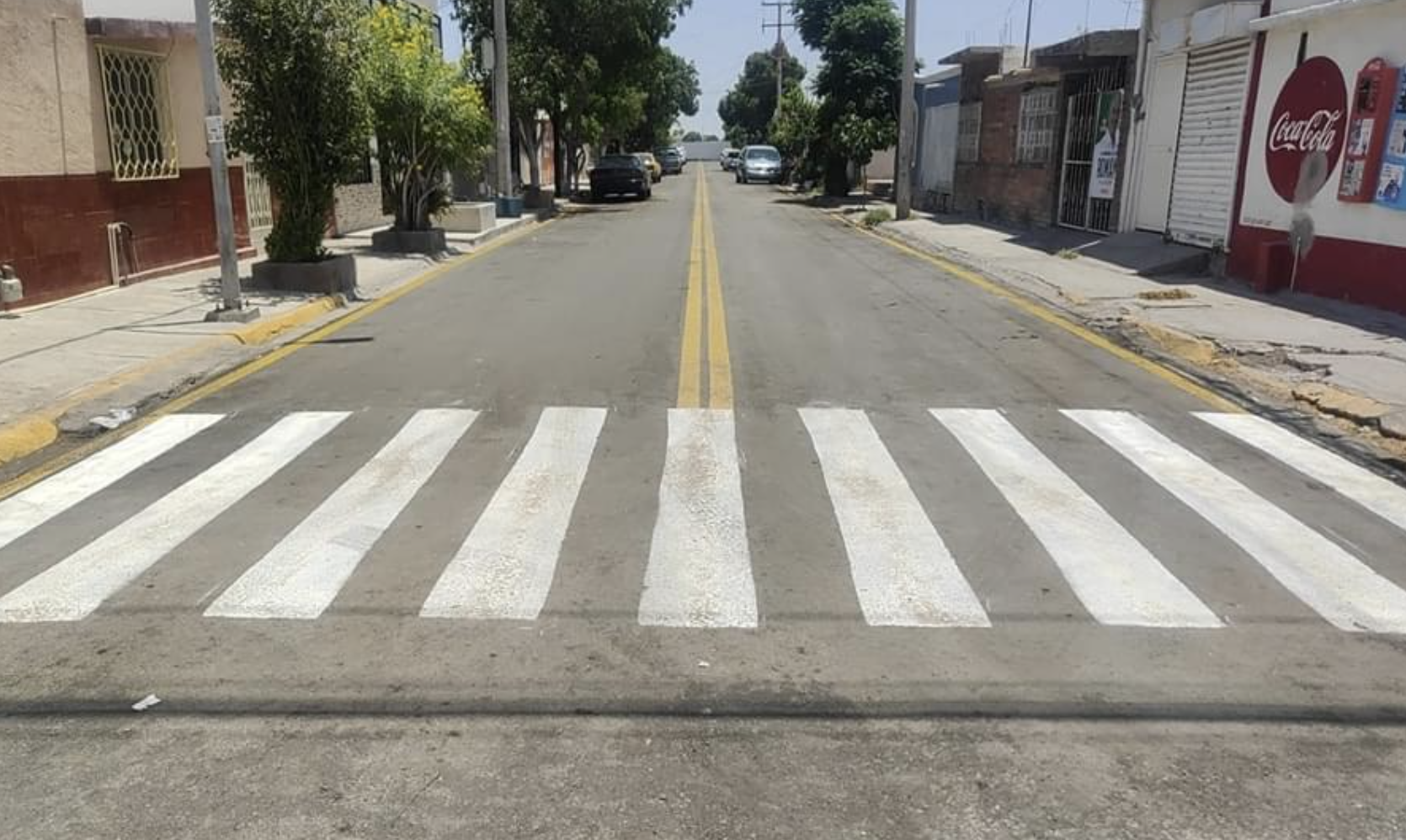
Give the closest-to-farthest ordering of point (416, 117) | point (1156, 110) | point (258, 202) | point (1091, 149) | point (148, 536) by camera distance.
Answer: point (148, 536) < point (416, 117) < point (1156, 110) < point (258, 202) < point (1091, 149)

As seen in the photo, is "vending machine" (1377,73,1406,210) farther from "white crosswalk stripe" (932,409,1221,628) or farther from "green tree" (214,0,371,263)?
"green tree" (214,0,371,263)

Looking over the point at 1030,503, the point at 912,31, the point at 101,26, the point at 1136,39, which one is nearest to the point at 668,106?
the point at 912,31

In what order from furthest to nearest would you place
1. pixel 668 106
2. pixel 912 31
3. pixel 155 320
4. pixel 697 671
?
pixel 668 106, pixel 912 31, pixel 155 320, pixel 697 671

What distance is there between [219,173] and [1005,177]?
66.5 feet

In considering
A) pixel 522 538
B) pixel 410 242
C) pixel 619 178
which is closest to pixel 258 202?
pixel 410 242

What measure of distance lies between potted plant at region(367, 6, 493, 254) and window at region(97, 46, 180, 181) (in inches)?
117

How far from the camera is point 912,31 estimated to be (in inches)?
1148

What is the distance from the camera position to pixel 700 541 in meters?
5.76

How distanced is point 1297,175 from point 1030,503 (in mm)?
10582

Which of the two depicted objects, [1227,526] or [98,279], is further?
[98,279]

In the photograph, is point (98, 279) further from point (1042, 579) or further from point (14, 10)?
point (1042, 579)

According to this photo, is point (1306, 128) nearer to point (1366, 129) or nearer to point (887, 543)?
point (1366, 129)

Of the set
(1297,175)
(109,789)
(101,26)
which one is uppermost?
(101,26)

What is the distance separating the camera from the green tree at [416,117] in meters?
18.4
